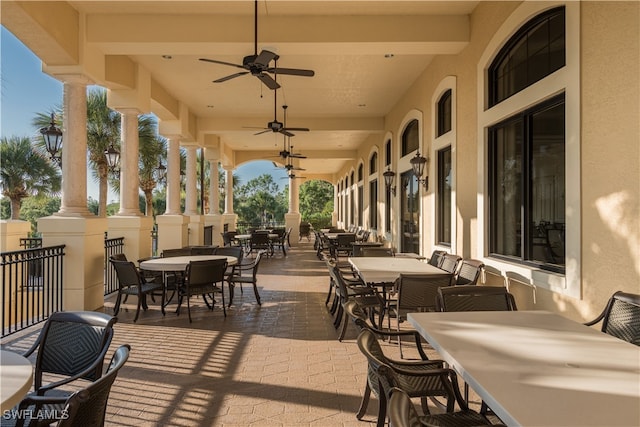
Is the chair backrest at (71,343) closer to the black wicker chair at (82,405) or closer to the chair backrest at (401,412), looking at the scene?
the black wicker chair at (82,405)

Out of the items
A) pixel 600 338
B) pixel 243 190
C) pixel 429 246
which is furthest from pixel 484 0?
pixel 243 190

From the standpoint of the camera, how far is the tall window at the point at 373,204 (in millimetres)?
13502

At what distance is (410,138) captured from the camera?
9414 millimetres

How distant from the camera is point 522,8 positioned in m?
4.26

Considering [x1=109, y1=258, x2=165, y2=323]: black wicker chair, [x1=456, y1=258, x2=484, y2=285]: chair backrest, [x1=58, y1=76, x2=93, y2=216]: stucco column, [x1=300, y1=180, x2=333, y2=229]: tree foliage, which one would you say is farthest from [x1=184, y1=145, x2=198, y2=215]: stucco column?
[x1=300, y1=180, x2=333, y2=229]: tree foliage

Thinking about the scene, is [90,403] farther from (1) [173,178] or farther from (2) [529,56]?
(1) [173,178]

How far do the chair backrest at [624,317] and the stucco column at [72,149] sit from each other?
5.95m

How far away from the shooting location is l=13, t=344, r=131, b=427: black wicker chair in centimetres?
140

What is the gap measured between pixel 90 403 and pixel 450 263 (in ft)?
14.7

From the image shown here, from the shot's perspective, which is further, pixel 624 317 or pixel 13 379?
pixel 624 317

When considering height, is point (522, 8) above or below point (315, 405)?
above

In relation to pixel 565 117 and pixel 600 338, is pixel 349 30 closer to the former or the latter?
pixel 565 117

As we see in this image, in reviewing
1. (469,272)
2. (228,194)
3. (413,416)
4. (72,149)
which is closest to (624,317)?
(413,416)

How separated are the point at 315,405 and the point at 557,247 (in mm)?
2627
